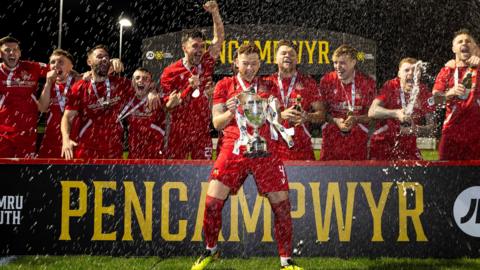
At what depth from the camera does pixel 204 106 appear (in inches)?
250

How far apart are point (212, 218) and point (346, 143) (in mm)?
2097

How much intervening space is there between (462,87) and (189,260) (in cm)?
339

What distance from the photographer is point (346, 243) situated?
17.4 feet

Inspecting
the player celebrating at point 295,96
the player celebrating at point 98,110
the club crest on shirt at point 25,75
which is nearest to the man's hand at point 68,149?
the player celebrating at point 98,110

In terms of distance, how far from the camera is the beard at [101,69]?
6099 mm

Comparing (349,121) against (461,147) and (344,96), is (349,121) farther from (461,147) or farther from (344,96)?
(461,147)

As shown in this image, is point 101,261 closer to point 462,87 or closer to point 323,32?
point 462,87

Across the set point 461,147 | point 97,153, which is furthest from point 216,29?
point 461,147

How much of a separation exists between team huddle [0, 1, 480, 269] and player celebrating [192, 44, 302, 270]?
1.51 ft

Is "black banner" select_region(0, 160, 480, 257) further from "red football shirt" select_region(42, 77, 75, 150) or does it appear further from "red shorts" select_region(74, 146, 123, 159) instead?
"red football shirt" select_region(42, 77, 75, 150)

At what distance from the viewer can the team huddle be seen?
229 inches

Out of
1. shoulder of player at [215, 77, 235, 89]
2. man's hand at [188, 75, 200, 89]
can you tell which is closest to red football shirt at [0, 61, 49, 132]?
man's hand at [188, 75, 200, 89]

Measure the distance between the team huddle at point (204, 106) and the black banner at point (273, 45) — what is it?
1175 cm

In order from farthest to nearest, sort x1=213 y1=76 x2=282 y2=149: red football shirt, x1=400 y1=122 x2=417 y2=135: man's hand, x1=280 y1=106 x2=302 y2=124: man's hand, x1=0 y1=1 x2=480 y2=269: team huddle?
1. x1=400 y1=122 x2=417 y2=135: man's hand
2. x1=0 y1=1 x2=480 y2=269: team huddle
3. x1=280 y1=106 x2=302 y2=124: man's hand
4. x1=213 y1=76 x2=282 y2=149: red football shirt
